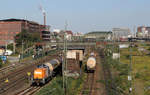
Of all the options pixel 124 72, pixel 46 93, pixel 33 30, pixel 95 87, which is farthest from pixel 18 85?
pixel 33 30

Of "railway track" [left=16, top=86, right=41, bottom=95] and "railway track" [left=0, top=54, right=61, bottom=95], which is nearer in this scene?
"railway track" [left=16, top=86, right=41, bottom=95]

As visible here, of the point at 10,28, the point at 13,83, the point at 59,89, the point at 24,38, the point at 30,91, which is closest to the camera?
the point at 59,89

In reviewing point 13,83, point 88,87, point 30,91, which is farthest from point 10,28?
point 88,87

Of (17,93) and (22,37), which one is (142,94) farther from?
(22,37)

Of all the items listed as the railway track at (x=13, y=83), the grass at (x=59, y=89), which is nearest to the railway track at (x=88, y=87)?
the grass at (x=59, y=89)

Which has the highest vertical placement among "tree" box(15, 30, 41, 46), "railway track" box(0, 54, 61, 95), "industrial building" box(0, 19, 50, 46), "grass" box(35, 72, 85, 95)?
"industrial building" box(0, 19, 50, 46)

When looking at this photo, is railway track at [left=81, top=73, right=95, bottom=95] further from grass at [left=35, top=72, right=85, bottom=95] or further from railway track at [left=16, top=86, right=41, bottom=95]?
railway track at [left=16, top=86, right=41, bottom=95]

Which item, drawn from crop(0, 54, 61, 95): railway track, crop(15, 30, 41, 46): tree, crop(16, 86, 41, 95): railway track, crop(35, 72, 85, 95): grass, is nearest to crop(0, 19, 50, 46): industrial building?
crop(15, 30, 41, 46): tree

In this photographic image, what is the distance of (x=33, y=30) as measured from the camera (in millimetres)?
128625

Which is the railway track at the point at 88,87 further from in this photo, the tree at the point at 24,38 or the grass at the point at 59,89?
the tree at the point at 24,38

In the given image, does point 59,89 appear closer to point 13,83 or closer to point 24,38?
point 13,83

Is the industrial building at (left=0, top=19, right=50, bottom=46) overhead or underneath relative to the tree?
overhead

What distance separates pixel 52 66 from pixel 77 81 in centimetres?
517

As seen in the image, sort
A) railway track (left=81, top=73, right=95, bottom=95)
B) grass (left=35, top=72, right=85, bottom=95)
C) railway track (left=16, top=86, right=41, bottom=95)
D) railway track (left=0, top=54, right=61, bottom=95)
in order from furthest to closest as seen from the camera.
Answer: railway track (left=0, top=54, right=61, bottom=95) < railway track (left=81, top=73, right=95, bottom=95) < railway track (left=16, top=86, right=41, bottom=95) < grass (left=35, top=72, right=85, bottom=95)
